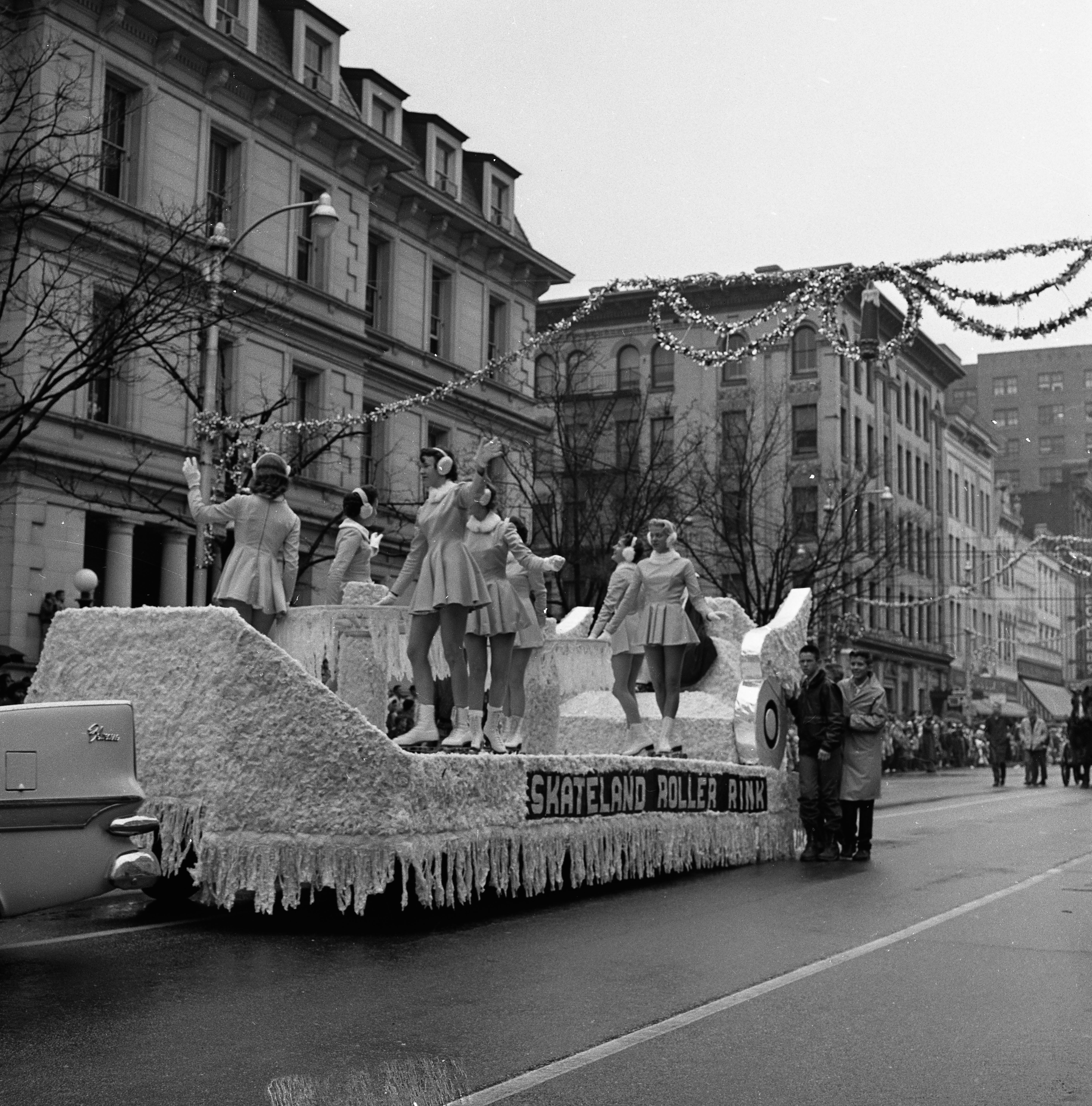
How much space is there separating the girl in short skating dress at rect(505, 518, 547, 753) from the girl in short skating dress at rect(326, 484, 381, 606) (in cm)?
107

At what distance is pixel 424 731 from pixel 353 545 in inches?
88.2

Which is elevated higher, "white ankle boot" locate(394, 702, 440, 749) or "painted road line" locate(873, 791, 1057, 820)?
"white ankle boot" locate(394, 702, 440, 749)

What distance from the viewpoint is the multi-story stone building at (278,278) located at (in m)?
28.1

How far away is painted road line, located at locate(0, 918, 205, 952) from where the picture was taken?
7758 mm

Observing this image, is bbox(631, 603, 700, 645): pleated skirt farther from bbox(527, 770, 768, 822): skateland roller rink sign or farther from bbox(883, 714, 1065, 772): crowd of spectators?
bbox(883, 714, 1065, 772): crowd of spectators

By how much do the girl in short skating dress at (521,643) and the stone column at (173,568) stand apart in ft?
62.2

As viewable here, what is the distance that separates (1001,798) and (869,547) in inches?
574

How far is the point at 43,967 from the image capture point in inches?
281

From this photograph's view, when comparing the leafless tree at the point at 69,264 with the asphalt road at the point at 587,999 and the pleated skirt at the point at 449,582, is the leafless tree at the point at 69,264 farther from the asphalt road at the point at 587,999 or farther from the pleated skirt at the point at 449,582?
the asphalt road at the point at 587,999

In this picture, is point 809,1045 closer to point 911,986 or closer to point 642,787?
point 911,986

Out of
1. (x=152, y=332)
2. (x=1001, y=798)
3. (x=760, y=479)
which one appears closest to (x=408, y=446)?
(x=760, y=479)

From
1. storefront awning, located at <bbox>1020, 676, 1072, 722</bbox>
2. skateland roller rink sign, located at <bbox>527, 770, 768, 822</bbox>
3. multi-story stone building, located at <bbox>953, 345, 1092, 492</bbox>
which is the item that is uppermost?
multi-story stone building, located at <bbox>953, 345, 1092, 492</bbox>

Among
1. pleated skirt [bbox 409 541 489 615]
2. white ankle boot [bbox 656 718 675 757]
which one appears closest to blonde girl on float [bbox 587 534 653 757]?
white ankle boot [bbox 656 718 675 757]

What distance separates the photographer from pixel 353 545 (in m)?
11.9
